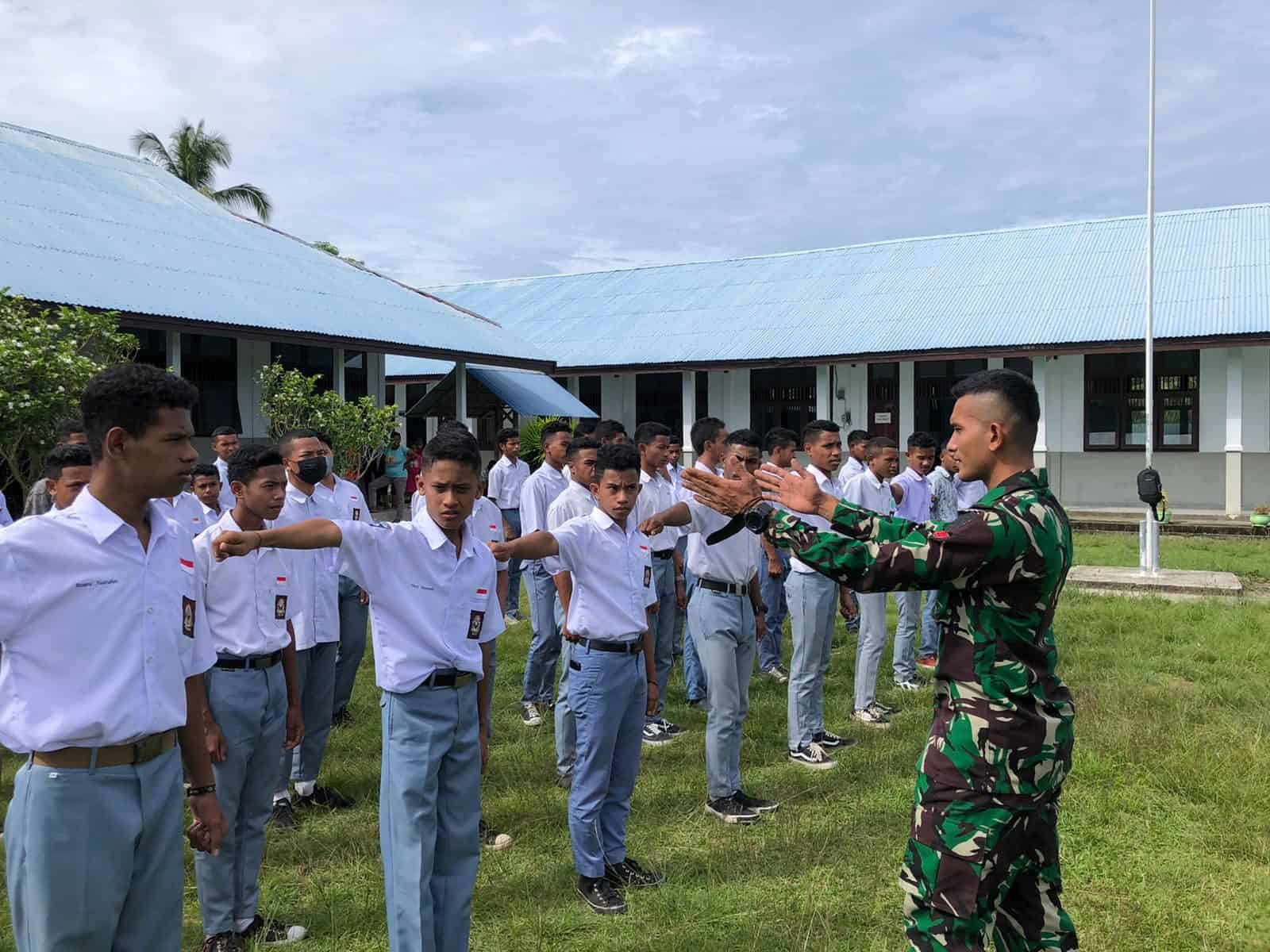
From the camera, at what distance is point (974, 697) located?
284 cm

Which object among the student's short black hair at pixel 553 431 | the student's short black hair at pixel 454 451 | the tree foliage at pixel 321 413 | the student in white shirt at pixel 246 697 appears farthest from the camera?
the tree foliage at pixel 321 413

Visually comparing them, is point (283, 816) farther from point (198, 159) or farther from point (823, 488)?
point (198, 159)

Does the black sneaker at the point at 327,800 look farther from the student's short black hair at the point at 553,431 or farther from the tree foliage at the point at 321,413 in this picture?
the tree foliage at the point at 321,413

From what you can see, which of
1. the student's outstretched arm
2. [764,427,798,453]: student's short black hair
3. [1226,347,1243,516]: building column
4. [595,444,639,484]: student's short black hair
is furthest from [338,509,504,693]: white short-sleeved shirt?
[1226,347,1243,516]: building column

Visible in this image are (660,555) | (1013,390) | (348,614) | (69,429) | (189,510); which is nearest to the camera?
(1013,390)

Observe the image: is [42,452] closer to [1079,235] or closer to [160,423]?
[160,423]

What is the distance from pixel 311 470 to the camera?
18.5 ft

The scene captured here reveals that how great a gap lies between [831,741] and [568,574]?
242 cm

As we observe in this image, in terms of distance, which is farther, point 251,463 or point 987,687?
point 251,463

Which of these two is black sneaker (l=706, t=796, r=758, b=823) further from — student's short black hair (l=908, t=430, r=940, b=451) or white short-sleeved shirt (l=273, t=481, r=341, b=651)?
student's short black hair (l=908, t=430, r=940, b=451)

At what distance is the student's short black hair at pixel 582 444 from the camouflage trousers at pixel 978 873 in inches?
166

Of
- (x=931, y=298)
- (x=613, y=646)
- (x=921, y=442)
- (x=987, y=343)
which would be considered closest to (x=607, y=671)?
(x=613, y=646)

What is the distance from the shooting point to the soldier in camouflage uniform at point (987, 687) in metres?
2.75

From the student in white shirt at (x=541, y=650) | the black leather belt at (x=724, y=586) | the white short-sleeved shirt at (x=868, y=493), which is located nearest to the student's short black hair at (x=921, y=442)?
the white short-sleeved shirt at (x=868, y=493)
